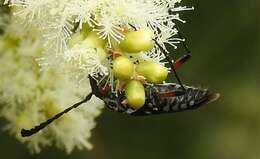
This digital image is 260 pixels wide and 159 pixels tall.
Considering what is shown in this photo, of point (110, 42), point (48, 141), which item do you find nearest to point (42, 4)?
point (110, 42)

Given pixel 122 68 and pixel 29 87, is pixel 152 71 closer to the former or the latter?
pixel 122 68

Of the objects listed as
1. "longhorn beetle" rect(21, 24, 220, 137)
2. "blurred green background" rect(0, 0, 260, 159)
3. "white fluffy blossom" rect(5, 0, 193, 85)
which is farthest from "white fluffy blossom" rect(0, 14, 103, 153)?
"blurred green background" rect(0, 0, 260, 159)

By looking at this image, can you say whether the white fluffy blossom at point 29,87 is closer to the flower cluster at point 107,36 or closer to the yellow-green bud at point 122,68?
the flower cluster at point 107,36

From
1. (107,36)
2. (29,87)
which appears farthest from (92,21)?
(29,87)

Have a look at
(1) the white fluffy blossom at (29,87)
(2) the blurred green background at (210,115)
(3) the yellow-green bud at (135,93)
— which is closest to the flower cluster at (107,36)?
(3) the yellow-green bud at (135,93)

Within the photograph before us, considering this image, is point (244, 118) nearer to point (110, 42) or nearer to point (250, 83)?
point (250, 83)
